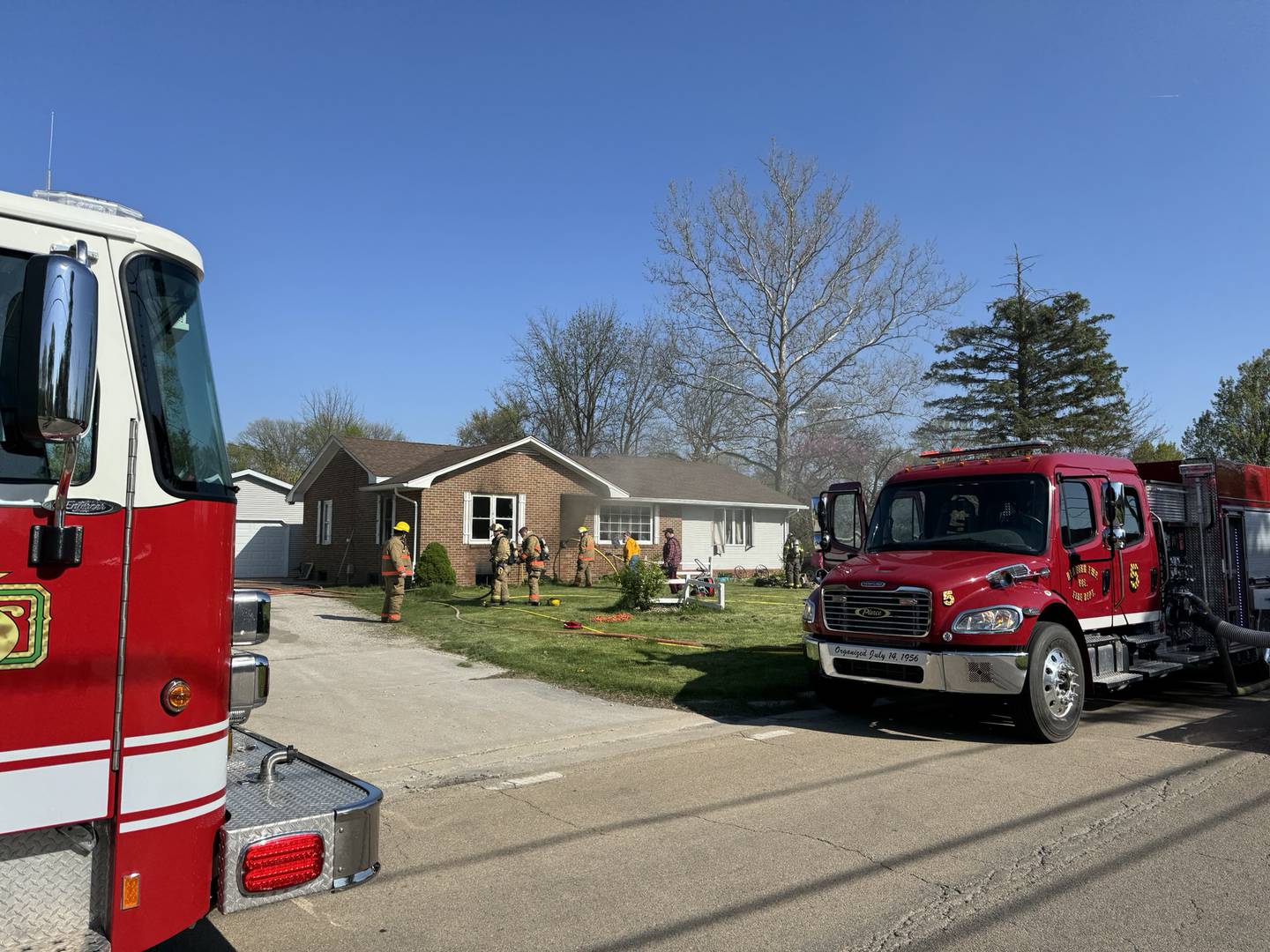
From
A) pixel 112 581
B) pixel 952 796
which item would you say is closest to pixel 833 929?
pixel 952 796

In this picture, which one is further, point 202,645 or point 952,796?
point 952,796

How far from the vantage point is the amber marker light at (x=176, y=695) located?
2.75 meters

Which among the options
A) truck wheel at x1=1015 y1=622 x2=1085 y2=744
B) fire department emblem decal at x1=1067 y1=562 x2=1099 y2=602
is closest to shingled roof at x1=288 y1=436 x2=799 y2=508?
fire department emblem decal at x1=1067 y1=562 x2=1099 y2=602

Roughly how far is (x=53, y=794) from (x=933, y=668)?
6333 mm

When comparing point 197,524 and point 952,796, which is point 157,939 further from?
point 952,796

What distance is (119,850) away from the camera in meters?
2.64

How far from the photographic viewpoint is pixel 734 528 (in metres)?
32.8

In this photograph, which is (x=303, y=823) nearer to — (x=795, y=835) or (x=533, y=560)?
(x=795, y=835)

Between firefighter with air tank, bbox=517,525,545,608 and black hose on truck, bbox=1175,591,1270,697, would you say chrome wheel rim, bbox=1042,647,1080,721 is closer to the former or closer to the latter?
black hose on truck, bbox=1175,591,1270,697

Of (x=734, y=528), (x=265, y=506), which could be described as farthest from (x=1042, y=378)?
(x=265, y=506)

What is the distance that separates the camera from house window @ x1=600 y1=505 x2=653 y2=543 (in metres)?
28.4

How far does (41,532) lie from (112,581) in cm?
23

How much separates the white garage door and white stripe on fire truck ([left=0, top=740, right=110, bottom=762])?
101 feet

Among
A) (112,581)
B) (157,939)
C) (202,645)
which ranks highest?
(112,581)
